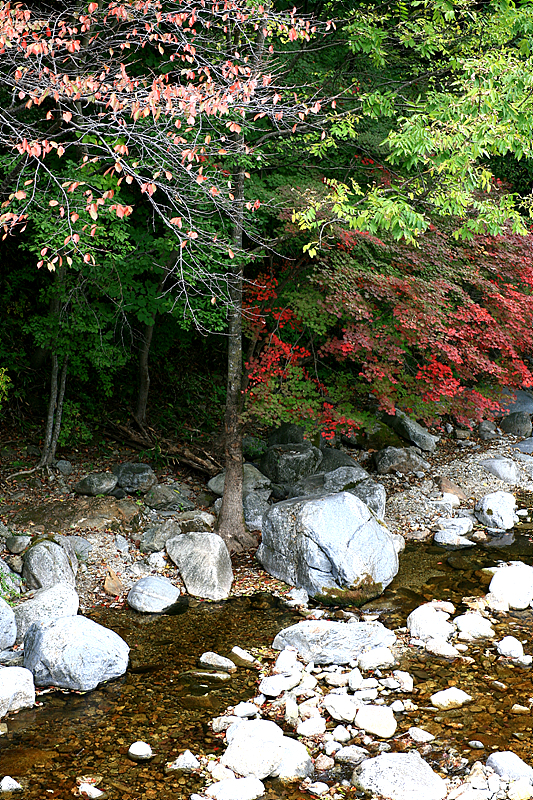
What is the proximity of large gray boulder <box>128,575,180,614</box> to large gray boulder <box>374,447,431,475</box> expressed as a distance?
16.9 ft

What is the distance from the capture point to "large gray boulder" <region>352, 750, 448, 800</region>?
13.8 ft

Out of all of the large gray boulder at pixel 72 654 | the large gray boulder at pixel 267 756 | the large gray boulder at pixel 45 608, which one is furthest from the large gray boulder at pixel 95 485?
the large gray boulder at pixel 267 756

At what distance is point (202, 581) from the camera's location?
7.36 metres

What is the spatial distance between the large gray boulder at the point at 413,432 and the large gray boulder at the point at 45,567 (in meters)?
7.15

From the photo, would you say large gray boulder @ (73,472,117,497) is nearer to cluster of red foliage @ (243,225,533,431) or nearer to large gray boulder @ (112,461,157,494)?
large gray boulder @ (112,461,157,494)

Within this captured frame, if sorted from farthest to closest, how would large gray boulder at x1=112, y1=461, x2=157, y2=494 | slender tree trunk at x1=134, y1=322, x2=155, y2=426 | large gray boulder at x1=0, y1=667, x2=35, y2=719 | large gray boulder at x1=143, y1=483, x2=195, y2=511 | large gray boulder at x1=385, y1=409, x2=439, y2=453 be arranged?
1. large gray boulder at x1=385, y1=409, x2=439, y2=453
2. slender tree trunk at x1=134, y1=322, x2=155, y2=426
3. large gray boulder at x1=112, y1=461, x2=157, y2=494
4. large gray boulder at x1=143, y1=483, x2=195, y2=511
5. large gray boulder at x1=0, y1=667, x2=35, y2=719

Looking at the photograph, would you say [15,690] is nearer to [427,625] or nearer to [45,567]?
[45,567]

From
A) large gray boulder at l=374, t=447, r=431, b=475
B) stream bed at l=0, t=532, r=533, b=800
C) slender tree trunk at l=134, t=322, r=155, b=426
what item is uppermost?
slender tree trunk at l=134, t=322, r=155, b=426

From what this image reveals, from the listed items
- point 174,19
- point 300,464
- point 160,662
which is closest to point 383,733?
point 160,662

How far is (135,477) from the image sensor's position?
9.70 meters

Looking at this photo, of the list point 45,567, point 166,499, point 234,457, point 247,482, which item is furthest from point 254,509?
point 45,567

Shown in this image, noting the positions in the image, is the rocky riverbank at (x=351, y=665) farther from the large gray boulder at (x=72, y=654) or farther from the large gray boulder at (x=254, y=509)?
the large gray boulder at (x=254, y=509)

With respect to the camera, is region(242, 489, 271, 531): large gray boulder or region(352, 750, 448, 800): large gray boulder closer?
region(352, 750, 448, 800): large gray boulder

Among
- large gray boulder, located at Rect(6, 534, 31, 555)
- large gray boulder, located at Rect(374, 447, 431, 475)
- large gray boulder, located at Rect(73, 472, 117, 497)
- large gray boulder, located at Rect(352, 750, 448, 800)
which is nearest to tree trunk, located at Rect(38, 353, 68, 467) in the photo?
large gray boulder, located at Rect(73, 472, 117, 497)
